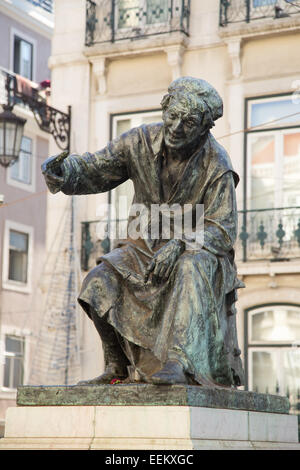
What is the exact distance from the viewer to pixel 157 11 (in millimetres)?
20531

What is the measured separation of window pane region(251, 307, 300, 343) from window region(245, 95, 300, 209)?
67.5 inches

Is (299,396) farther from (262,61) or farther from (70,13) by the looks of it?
(70,13)

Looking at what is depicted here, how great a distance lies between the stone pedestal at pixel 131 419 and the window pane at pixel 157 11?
14646mm

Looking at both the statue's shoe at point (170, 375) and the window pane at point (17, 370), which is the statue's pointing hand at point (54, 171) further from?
the window pane at point (17, 370)

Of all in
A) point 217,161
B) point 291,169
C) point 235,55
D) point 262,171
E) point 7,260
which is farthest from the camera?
point 7,260

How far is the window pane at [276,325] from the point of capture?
62.2 ft

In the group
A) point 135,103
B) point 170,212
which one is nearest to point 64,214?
point 135,103

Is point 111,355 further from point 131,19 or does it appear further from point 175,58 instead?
point 131,19

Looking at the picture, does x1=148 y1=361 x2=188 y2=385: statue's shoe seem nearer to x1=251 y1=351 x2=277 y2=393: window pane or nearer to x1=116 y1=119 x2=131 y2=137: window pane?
x1=251 y1=351 x2=277 y2=393: window pane

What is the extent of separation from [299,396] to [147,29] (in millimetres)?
6686

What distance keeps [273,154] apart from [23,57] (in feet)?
37.5

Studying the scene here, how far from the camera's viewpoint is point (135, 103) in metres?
20.6

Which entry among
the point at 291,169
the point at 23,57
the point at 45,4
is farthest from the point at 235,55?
the point at 23,57

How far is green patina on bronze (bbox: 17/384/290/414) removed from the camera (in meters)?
5.97
